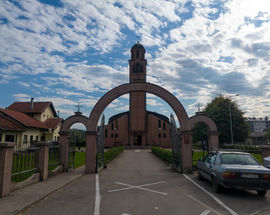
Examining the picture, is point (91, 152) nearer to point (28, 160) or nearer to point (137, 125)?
point (28, 160)

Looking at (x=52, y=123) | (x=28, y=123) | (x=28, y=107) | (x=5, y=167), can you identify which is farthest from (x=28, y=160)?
(x=28, y=107)

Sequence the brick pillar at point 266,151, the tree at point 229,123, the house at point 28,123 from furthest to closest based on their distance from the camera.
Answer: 1. the tree at point 229,123
2. the house at point 28,123
3. the brick pillar at point 266,151

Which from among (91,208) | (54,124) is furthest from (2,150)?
(54,124)

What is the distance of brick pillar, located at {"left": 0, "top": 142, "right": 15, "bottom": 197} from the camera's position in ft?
20.4

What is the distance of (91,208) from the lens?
544cm

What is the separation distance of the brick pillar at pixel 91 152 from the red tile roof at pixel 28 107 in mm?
22924

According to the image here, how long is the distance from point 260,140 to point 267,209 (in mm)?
74698

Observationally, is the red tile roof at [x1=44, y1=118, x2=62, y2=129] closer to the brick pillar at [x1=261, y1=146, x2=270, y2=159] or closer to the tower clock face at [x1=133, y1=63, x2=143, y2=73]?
the tower clock face at [x1=133, y1=63, x2=143, y2=73]

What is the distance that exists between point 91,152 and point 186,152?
5608 mm

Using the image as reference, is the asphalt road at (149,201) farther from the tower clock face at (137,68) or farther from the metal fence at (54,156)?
the tower clock face at (137,68)

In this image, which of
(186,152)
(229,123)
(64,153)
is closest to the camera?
(186,152)

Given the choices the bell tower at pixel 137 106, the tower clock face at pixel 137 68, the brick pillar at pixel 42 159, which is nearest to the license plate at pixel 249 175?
the brick pillar at pixel 42 159

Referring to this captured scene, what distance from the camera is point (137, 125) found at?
44.8 m

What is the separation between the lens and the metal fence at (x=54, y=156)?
10618 mm
